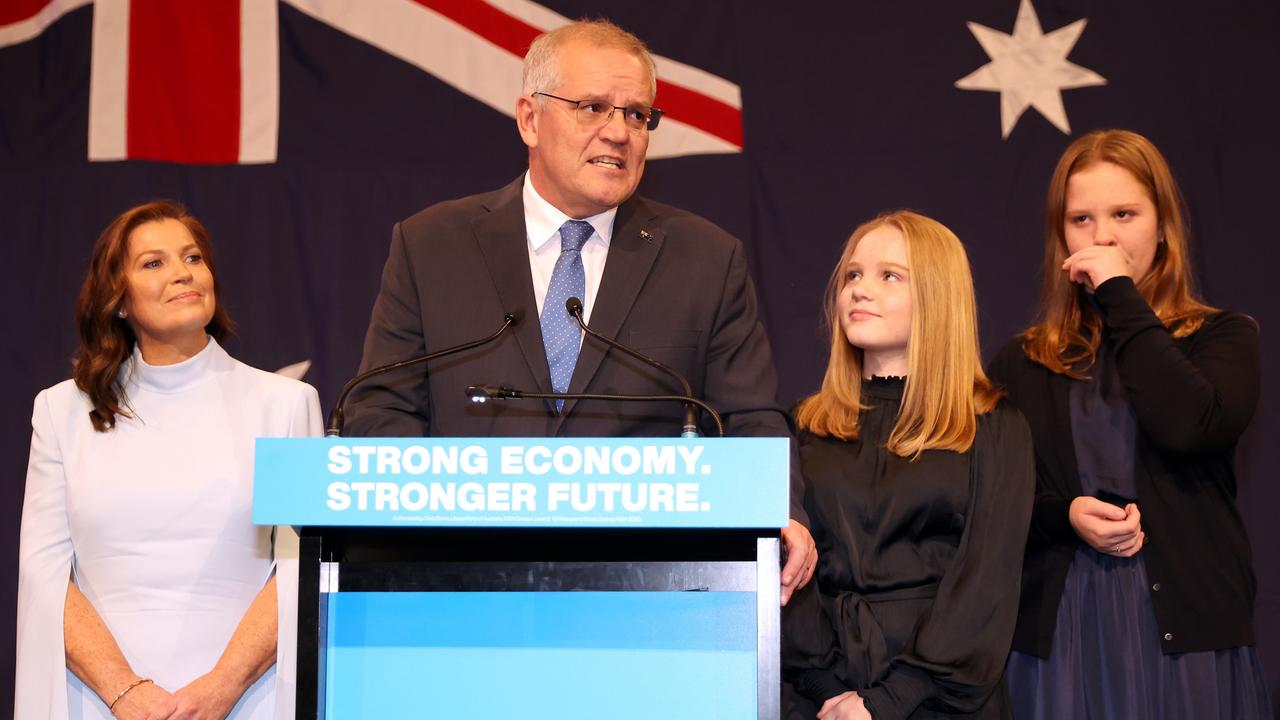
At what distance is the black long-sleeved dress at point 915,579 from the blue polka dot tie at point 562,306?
1.76 ft

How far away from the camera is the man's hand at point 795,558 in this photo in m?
2.09

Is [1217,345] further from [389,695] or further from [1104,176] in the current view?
[389,695]

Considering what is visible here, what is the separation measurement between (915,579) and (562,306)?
0.87 meters

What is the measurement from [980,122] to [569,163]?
1814 mm

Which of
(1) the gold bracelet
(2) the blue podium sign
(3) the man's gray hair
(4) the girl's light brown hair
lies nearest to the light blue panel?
(2) the blue podium sign

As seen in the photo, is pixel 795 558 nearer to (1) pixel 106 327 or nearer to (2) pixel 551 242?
(2) pixel 551 242

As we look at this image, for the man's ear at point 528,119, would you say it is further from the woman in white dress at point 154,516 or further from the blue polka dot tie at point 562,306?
the woman in white dress at point 154,516

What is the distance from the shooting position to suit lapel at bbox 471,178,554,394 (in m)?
2.48

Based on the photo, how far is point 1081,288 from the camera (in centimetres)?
285

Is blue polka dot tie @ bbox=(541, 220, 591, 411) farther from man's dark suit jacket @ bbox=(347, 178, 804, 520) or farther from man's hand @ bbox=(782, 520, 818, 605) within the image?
man's hand @ bbox=(782, 520, 818, 605)

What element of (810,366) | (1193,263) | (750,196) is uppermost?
(750,196)

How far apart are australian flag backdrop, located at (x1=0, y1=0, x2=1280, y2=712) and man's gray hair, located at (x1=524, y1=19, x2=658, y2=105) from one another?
4.33 feet

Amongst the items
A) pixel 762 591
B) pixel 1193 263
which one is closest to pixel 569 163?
pixel 762 591

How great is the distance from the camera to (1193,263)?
3842mm
